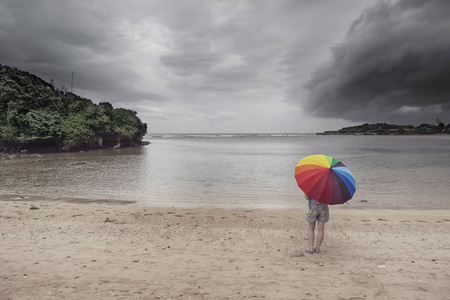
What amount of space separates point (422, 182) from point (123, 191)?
23878 mm

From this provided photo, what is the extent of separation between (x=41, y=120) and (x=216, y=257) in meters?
52.8

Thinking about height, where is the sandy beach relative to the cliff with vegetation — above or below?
below

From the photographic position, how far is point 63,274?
5469mm

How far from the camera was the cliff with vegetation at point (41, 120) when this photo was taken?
42.9m

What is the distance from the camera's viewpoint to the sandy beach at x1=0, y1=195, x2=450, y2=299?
16.3 ft

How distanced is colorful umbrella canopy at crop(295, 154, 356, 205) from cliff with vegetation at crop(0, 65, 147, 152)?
172 ft

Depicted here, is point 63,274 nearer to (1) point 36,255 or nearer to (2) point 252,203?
(1) point 36,255

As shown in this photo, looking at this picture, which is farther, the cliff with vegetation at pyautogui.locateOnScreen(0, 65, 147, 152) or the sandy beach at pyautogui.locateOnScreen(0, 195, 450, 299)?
the cliff with vegetation at pyautogui.locateOnScreen(0, 65, 147, 152)

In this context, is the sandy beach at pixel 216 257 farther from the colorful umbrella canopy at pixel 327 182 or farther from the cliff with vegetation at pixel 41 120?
the cliff with vegetation at pixel 41 120

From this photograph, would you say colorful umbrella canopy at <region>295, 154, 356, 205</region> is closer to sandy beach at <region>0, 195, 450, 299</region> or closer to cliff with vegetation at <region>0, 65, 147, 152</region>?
sandy beach at <region>0, 195, 450, 299</region>

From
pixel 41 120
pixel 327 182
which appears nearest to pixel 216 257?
pixel 327 182

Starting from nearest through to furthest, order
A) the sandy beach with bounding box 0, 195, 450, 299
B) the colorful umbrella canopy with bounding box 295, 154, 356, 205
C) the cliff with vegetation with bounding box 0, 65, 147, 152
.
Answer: the sandy beach with bounding box 0, 195, 450, 299 < the colorful umbrella canopy with bounding box 295, 154, 356, 205 < the cliff with vegetation with bounding box 0, 65, 147, 152

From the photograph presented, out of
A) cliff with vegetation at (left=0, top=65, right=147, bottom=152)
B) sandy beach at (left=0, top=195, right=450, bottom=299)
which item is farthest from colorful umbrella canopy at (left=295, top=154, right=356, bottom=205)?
cliff with vegetation at (left=0, top=65, right=147, bottom=152)

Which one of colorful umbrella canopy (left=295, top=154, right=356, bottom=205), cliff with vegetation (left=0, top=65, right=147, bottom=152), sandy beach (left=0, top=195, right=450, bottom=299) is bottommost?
sandy beach (left=0, top=195, right=450, bottom=299)
